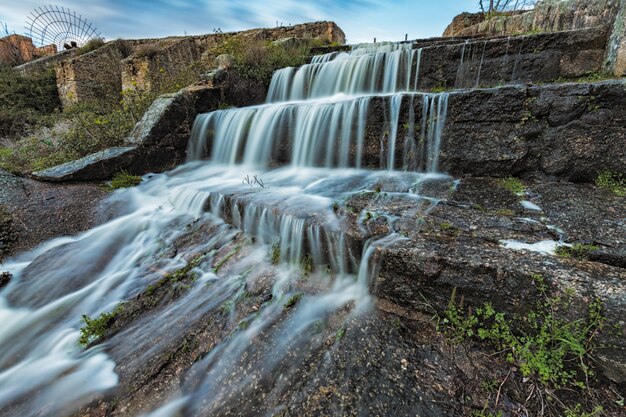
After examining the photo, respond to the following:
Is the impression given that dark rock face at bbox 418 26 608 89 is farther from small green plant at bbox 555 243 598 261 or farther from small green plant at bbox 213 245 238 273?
small green plant at bbox 213 245 238 273

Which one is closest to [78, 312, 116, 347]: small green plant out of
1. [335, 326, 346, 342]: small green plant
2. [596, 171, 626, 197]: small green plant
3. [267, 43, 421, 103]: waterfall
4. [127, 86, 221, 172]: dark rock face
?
[335, 326, 346, 342]: small green plant

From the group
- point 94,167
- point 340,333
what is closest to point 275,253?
point 340,333

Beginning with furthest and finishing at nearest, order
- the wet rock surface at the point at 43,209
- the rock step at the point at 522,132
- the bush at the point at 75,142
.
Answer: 1. the bush at the point at 75,142
2. the wet rock surface at the point at 43,209
3. the rock step at the point at 522,132

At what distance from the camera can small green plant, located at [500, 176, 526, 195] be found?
358 centimetres

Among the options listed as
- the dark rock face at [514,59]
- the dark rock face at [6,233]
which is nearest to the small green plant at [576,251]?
the dark rock face at [514,59]

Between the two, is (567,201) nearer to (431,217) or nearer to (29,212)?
(431,217)

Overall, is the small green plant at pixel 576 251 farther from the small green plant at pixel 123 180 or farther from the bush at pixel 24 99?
the bush at pixel 24 99

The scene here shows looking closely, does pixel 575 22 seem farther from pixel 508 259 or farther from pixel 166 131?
pixel 166 131

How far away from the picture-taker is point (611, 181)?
3.47m

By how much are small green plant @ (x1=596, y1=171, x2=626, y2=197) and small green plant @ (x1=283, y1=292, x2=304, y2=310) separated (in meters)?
3.62

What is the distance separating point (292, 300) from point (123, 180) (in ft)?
14.3

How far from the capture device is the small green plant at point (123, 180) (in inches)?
210

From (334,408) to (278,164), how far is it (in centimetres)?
455

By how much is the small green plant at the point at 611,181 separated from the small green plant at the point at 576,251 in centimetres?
162
